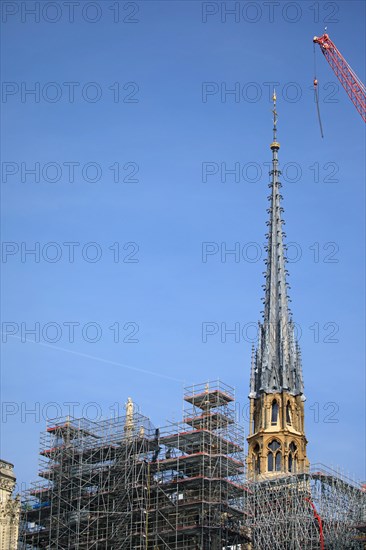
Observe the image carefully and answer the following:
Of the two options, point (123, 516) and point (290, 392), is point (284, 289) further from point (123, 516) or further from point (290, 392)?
point (123, 516)

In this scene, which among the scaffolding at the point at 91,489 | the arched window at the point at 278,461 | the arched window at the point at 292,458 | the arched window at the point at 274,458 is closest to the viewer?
the scaffolding at the point at 91,489

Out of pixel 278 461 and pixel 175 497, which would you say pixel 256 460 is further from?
pixel 175 497

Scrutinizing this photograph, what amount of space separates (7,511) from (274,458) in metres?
47.8

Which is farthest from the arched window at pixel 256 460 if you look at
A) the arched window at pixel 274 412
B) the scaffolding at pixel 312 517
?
the scaffolding at pixel 312 517

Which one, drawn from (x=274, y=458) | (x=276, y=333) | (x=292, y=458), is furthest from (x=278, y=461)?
(x=276, y=333)

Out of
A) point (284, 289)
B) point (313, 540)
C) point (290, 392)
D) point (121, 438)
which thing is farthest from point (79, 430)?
point (284, 289)

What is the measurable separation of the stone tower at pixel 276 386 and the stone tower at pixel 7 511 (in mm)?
40035

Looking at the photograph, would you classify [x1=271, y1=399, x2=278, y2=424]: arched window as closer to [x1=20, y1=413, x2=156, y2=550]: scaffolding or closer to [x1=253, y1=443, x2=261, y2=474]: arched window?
[x1=253, y1=443, x2=261, y2=474]: arched window

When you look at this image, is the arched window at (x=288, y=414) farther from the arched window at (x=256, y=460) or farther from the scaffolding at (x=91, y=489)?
the scaffolding at (x=91, y=489)

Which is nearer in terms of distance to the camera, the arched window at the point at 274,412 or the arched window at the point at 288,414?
the arched window at the point at 288,414

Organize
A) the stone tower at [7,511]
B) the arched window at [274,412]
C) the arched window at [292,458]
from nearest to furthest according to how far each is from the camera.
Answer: the stone tower at [7,511], the arched window at [292,458], the arched window at [274,412]

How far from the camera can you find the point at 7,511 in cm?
8438

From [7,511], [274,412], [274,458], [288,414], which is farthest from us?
[274,412]

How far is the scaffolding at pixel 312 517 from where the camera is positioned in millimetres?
105625
